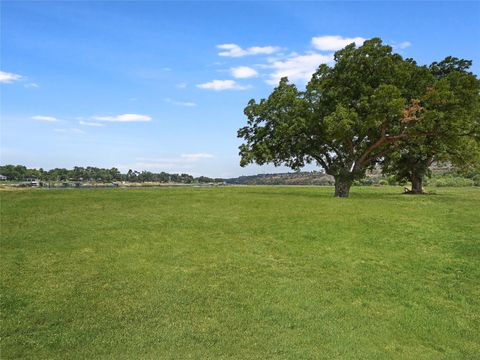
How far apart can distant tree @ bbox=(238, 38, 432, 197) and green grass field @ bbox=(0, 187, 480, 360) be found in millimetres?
14070

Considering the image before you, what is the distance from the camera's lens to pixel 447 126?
32.4m

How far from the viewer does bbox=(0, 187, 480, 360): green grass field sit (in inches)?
335

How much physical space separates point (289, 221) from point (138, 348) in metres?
11.8

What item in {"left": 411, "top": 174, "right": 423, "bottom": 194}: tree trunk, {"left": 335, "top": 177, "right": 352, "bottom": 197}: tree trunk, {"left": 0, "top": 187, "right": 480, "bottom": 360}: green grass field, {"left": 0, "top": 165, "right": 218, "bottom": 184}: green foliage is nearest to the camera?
{"left": 0, "top": 187, "right": 480, "bottom": 360}: green grass field

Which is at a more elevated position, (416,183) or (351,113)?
(351,113)

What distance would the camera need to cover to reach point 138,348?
26.6 feet

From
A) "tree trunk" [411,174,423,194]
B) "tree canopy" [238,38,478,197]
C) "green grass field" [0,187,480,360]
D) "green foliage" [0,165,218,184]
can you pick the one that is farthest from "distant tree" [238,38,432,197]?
"green foliage" [0,165,218,184]

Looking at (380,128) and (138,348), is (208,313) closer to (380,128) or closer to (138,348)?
(138,348)

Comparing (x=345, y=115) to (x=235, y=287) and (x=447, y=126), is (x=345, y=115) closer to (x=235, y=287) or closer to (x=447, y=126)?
(x=447, y=126)

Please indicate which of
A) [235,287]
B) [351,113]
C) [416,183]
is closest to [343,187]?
[351,113]

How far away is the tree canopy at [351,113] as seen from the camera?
3153 cm

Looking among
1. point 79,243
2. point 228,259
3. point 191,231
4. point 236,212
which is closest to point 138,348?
point 228,259

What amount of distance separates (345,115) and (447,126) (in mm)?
8780

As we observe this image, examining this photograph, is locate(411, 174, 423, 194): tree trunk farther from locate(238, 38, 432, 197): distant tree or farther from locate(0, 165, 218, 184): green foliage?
locate(0, 165, 218, 184): green foliage
